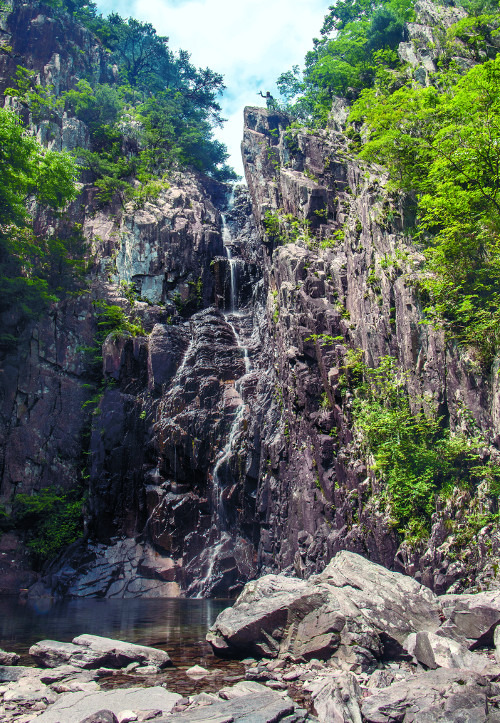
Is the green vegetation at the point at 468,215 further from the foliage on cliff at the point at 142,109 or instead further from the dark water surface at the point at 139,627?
the foliage on cliff at the point at 142,109

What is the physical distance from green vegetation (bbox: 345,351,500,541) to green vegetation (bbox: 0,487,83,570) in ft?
54.1

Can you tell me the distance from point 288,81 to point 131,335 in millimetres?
37614

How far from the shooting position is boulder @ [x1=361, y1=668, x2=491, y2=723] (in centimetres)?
581

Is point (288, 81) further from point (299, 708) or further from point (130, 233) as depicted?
point (299, 708)

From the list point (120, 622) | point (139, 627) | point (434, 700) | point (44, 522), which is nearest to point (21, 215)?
point (44, 522)

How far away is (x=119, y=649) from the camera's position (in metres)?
9.23

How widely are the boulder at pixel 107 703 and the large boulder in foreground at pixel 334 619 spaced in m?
2.81

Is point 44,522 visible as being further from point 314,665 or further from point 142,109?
point 142,109

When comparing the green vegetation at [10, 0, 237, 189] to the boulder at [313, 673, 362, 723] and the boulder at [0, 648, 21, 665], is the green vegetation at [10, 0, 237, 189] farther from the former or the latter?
the boulder at [313, 673, 362, 723]

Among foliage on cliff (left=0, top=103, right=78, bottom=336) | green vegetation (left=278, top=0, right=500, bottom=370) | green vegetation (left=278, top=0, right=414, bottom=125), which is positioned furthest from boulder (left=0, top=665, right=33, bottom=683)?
green vegetation (left=278, top=0, right=414, bottom=125)

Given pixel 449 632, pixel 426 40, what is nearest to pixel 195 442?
pixel 449 632

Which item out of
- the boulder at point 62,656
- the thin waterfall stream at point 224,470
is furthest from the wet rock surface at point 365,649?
the thin waterfall stream at point 224,470

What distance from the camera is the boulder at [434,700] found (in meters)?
5.81

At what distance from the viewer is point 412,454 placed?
48.2 feet
